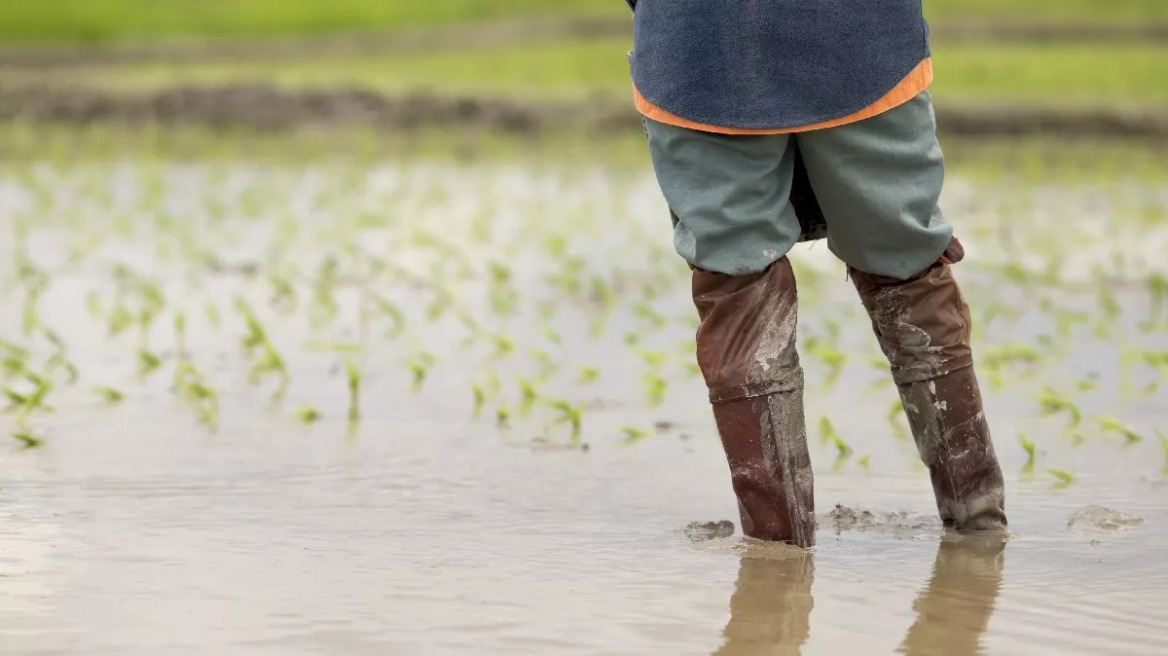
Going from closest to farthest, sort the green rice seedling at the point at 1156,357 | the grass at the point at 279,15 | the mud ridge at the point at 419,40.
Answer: the green rice seedling at the point at 1156,357, the mud ridge at the point at 419,40, the grass at the point at 279,15

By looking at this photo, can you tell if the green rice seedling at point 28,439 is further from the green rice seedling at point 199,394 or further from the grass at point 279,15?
the grass at point 279,15

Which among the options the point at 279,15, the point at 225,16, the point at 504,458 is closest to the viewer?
the point at 504,458

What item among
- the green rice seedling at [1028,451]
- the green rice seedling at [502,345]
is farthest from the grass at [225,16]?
the green rice seedling at [1028,451]

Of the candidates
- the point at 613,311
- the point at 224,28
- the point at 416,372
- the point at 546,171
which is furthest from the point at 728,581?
the point at 224,28

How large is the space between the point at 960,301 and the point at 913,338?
99 mm

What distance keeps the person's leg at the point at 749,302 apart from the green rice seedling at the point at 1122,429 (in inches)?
41.9

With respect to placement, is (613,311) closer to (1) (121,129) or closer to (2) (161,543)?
(2) (161,543)

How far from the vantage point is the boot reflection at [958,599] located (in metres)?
1.84

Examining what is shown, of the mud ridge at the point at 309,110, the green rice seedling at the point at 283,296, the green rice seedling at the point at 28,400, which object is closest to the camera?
the green rice seedling at the point at 28,400

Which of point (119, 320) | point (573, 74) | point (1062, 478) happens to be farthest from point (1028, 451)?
point (573, 74)

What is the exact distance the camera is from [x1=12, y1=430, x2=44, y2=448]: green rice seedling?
2830 millimetres

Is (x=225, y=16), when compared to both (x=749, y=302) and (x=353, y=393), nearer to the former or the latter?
(x=353, y=393)

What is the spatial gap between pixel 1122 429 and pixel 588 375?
4.01 feet

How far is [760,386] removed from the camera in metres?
2.20
